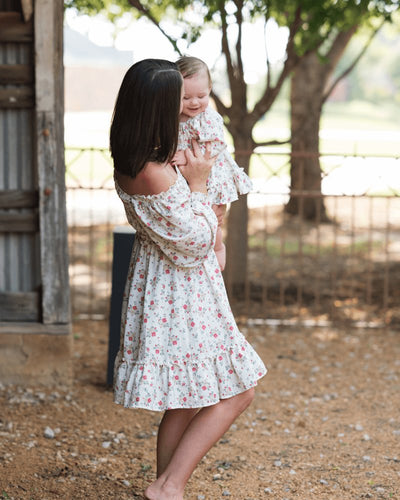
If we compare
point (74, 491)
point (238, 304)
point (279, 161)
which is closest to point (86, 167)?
point (279, 161)

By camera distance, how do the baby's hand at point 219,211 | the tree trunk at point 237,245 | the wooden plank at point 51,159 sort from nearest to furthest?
the baby's hand at point 219,211
the wooden plank at point 51,159
the tree trunk at point 237,245

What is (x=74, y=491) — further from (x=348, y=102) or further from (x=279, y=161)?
(x=348, y=102)

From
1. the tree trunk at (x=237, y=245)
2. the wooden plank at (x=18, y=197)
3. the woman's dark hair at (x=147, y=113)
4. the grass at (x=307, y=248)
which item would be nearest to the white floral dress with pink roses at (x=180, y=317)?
the woman's dark hair at (x=147, y=113)

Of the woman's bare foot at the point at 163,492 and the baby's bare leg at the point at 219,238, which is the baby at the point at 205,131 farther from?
the woman's bare foot at the point at 163,492

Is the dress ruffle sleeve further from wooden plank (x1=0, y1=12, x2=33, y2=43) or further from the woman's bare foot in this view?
wooden plank (x1=0, y1=12, x2=33, y2=43)

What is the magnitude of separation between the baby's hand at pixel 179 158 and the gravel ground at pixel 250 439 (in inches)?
66.4

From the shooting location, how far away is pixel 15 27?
500 cm

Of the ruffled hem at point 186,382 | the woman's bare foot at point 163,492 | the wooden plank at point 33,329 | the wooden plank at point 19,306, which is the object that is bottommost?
the woman's bare foot at point 163,492

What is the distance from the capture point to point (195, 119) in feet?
10.0

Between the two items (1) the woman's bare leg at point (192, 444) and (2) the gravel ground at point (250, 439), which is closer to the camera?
(1) the woman's bare leg at point (192, 444)

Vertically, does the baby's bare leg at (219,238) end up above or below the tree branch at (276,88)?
below

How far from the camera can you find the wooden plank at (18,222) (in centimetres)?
519

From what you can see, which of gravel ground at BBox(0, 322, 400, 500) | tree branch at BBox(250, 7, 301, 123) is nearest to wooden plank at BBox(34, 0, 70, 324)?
gravel ground at BBox(0, 322, 400, 500)

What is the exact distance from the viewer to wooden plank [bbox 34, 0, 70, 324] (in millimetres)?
4945
